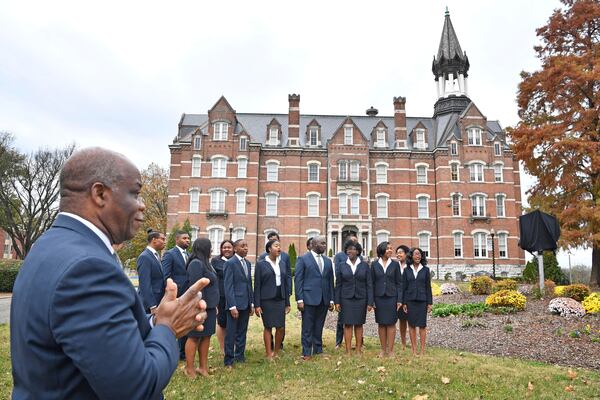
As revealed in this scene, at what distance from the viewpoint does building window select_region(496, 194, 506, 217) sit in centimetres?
3703

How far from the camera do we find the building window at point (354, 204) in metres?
36.8

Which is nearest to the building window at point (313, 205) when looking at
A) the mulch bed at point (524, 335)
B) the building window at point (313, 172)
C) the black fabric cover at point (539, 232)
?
the building window at point (313, 172)

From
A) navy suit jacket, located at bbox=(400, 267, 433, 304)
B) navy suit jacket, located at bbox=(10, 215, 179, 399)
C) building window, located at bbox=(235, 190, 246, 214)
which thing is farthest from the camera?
building window, located at bbox=(235, 190, 246, 214)

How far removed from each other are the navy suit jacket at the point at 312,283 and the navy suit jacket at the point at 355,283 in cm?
25

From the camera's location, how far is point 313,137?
3859cm

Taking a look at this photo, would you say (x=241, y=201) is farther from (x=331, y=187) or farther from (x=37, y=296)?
(x=37, y=296)

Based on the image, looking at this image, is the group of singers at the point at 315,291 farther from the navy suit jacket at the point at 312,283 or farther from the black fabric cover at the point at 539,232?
the black fabric cover at the point at 539,232

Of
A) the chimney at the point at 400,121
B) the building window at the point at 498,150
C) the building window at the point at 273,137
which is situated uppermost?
the chimney at the point at 400,121

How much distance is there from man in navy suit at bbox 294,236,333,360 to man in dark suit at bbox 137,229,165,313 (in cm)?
273

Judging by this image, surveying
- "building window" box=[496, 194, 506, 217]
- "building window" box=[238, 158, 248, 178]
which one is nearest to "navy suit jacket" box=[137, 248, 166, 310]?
"building window" box=[238, 158, 248, 178]

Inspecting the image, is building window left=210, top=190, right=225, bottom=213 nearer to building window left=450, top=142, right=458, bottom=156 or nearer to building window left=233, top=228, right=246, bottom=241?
building window left=233, top=228, right=246, bottom=241

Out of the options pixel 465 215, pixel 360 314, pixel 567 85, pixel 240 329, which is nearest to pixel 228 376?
pixel 240 329

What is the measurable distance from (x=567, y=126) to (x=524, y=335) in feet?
41.1

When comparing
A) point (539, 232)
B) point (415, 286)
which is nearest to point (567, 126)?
point (539, 232)
